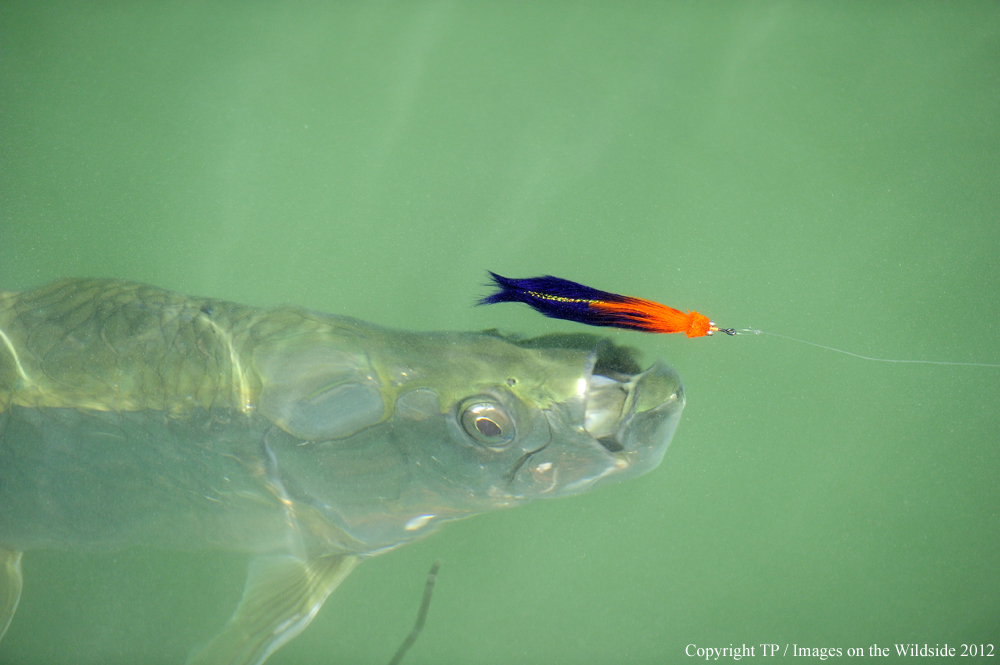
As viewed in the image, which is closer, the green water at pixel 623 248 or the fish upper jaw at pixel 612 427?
the fish upper jaw at pixel 612 427

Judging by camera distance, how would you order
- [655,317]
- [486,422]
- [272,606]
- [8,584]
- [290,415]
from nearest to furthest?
[486,422] < [290,415] < [655,317] < [272,606] < [8,584]

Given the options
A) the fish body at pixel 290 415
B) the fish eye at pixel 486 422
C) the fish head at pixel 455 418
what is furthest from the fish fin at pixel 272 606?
the fish eye at pixel 486 422

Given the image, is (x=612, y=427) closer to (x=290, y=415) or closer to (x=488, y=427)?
(x=488, y=427)

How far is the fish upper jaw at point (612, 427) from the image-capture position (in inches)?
92.4

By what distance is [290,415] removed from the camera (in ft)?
8.16

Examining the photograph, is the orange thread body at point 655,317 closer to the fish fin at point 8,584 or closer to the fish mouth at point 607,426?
the fish mouth at point 607,426

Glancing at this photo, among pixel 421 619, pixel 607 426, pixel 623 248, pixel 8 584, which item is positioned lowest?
pixel 8 584

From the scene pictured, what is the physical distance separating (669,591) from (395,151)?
3.00m

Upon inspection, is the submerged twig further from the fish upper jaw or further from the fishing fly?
the fishing fly

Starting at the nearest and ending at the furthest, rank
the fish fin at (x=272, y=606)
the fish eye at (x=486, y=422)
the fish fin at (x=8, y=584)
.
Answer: the fish eye at (x=486, y=422) → the fish fin at (x=272, y=606) → the fish fin at (x=8, y=584)

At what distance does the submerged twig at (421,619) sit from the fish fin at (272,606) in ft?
1.77

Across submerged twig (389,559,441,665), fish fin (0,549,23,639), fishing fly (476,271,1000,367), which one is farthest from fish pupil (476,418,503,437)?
fish fin (0,549,23,639)

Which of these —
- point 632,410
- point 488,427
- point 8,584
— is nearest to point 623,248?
point 632,410

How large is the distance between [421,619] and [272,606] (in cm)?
87
